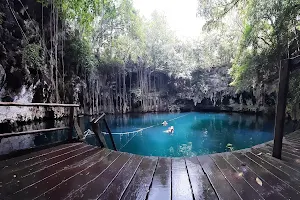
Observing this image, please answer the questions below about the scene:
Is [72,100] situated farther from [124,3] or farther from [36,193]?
[36,193]

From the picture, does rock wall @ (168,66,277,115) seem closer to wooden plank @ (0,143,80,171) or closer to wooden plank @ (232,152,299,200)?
wooden plank @ (232,152,299,200)

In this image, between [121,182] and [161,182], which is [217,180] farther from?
[121,182]

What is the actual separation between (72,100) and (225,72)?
16.0m

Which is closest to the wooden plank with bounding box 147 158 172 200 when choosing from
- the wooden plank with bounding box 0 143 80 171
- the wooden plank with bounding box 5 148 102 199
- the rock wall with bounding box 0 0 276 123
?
the wooden plank with bounding box 5 148 102 199

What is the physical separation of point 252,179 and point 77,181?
1691 mm

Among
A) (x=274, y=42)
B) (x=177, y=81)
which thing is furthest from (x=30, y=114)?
(x=177, y=81)

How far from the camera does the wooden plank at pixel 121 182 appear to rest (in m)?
1.61

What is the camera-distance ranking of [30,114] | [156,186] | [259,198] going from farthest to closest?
[30,114] → [156,186] → [259,198]

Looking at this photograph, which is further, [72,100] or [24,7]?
[72,100]

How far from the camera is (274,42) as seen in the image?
29.9 ft

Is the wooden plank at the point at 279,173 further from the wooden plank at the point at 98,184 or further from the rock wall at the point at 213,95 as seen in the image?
the rock wall at the point at 213,95

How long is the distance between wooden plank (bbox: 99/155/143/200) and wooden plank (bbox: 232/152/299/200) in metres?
1.31

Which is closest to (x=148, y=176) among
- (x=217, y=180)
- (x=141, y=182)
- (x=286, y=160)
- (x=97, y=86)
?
(x=141, y=182)

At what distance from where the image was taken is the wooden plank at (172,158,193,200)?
1.64 m
